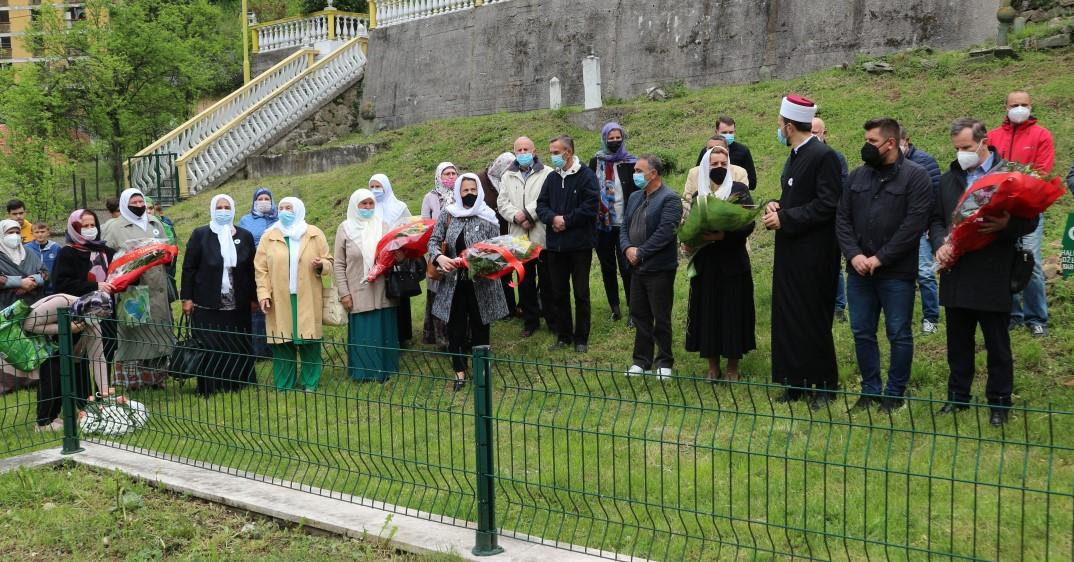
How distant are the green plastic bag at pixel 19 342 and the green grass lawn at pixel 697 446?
26.1 inches

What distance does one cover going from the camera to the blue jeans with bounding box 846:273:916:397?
6.45m

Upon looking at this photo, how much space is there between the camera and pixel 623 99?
19359 mm

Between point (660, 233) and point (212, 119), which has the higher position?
point (212, 119)

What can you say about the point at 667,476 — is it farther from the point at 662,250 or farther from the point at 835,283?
the point at 662,250

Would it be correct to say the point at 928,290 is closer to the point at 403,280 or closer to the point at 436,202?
the point at 403,280

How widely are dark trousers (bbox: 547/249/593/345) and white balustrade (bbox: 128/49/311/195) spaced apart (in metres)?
15.1

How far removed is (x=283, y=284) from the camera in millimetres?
9094

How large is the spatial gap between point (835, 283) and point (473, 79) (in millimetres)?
16745

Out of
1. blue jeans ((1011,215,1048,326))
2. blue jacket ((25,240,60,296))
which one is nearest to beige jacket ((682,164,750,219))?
blue jeans ((1011,215,1048,326))

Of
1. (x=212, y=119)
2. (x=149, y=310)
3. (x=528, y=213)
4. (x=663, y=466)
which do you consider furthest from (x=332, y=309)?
(x=212, y=119)

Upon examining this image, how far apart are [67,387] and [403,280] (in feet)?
9.95

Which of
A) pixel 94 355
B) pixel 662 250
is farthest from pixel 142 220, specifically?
pixel 662 250

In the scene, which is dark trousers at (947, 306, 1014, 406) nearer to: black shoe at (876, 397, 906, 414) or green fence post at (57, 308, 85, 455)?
black shoe at (876, 397, 906, 414)

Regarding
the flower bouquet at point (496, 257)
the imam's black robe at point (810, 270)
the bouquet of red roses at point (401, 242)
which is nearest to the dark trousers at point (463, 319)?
the flower bouquet at point (496, 257)
